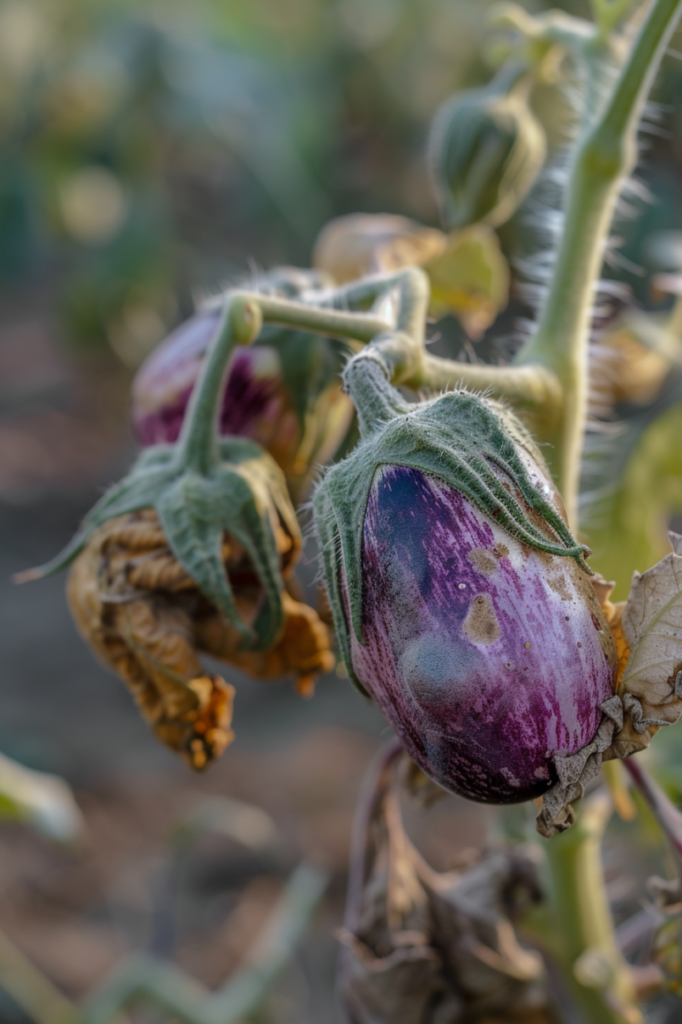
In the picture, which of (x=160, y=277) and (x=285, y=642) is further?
(x=160, y=277)

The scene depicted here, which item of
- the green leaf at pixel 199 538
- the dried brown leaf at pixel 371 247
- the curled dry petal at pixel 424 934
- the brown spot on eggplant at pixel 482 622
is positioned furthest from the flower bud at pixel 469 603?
the dried brown leaf at pixel 371 247

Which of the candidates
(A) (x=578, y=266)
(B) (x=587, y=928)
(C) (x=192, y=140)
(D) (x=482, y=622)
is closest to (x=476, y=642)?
(D) (x=482, y=622)

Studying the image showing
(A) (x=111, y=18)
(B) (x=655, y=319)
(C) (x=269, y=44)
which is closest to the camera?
(B) (x=655, y=319)

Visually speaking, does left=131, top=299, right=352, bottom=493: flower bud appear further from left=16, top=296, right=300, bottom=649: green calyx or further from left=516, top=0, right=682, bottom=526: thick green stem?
left=516, top=0, right=682, bottom=526: thick green stem

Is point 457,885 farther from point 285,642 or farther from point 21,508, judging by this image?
point 21,508

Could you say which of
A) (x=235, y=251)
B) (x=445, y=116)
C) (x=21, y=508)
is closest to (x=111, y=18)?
(x=235, y=251)

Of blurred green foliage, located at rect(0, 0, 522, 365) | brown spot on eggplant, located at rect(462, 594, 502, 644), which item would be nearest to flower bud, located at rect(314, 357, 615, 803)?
brown spot on eggplant, located at rect(462, 594, 502, 644)

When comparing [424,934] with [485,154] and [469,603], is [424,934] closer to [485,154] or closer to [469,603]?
[469,603]
